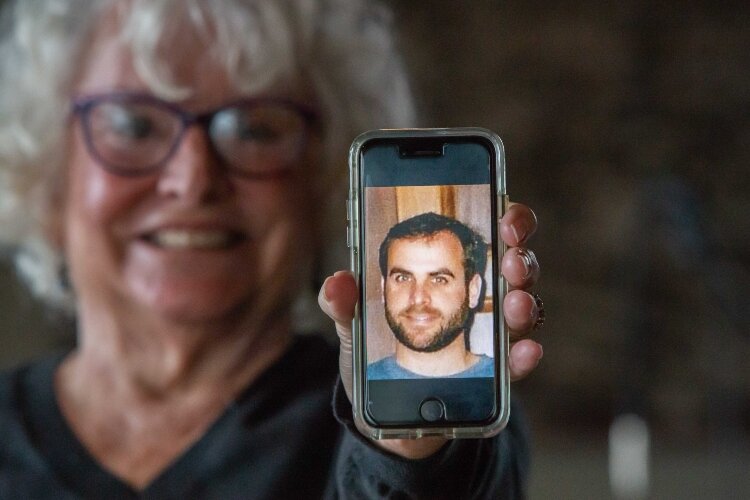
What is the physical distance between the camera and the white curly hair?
57 cm

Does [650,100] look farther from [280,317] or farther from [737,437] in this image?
[280,317]

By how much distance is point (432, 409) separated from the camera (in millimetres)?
360

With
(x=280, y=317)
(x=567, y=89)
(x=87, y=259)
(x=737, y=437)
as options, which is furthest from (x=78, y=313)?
(x=737, y=437)

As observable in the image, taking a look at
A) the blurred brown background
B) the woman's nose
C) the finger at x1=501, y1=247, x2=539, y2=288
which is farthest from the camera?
the blurred brown background

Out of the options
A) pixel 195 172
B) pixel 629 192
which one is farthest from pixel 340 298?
pixel 629 192

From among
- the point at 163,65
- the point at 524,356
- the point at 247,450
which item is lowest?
the point at 247,450

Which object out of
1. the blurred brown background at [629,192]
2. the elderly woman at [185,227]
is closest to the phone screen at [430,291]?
the elderly woman at [185,227]

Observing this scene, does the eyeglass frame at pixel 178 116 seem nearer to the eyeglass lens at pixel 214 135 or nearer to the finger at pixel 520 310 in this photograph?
the eyeglass lens at pixel 214 135

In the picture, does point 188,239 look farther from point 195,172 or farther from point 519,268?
point 519,268

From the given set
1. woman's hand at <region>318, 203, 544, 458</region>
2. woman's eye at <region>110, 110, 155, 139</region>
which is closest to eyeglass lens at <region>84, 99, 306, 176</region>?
woman's eye at <region>110, 110, 155, 139</region>

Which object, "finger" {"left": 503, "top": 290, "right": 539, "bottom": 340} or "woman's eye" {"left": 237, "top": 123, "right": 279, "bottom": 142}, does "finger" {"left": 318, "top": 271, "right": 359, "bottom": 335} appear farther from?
"woman's eye" {"left": 237, "top": 123, "right": 279, "bottom": 142}

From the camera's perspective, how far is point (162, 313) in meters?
0.57

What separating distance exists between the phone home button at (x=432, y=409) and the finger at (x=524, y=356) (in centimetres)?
3

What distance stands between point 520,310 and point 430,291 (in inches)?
1.4
